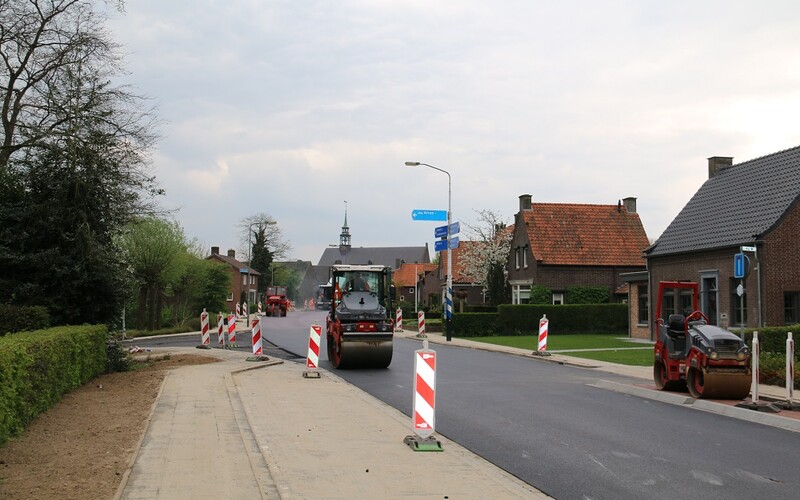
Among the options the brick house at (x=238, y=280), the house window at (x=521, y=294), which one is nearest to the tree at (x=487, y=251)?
the house window at (x=521, y=294)

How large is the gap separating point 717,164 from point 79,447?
30996 millimetres

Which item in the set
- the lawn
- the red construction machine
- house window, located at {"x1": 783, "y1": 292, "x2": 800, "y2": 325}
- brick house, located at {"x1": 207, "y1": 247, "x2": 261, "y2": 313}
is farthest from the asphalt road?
brick house, located at {"x1": 207, "y1": 247, "x2": 261, "y2": 313}

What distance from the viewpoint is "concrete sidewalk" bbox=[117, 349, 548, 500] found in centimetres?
659

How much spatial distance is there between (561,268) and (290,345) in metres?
22.4

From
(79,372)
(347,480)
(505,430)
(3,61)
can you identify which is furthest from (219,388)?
(3,61)

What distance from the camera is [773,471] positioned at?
779 centimetres

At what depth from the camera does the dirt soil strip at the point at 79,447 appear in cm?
652

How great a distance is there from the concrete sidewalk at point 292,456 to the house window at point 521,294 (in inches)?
1453

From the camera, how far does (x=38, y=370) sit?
10211 mm

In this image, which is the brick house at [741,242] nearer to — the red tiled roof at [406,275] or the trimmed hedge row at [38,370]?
the trimmed hedge row at [38,370]

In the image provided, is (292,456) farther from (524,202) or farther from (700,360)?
(524,202)

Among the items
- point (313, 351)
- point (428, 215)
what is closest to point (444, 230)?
point (428, 215)

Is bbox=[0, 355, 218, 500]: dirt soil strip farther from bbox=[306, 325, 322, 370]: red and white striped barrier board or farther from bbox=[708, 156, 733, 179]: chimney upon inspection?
bbox=[708, 156, 733, 179]: chimney

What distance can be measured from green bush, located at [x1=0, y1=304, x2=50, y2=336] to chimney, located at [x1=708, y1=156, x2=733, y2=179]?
2820 centimetres
